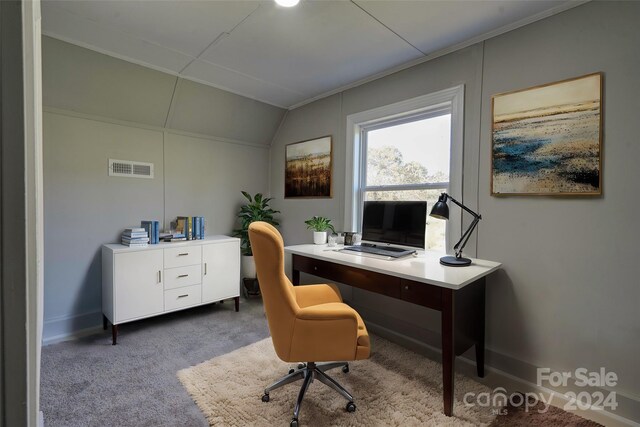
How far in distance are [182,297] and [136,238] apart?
0.72 metres

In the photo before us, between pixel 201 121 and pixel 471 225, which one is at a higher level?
pixel 201 121

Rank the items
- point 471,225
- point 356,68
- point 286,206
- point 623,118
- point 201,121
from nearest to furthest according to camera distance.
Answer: point 623,118 → point 471,225 → point 356,68 → point 201,121 → point 286,206

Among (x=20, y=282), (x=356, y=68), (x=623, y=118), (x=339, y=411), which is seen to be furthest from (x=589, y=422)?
(x=356, y=68)

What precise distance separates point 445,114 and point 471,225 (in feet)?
3.19

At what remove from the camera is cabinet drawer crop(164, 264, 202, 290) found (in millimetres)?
2885

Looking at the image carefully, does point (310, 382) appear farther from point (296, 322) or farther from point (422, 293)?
point (422, 293)

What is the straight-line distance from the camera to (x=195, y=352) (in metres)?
2.43

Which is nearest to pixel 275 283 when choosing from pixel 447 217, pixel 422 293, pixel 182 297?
pixel 422 293

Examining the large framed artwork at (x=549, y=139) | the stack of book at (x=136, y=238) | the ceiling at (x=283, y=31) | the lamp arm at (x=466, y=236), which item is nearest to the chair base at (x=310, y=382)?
the lamp arm at (x=466, y=236)

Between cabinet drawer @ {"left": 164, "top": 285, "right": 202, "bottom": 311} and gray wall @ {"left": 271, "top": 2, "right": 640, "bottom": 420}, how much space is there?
2.11 m

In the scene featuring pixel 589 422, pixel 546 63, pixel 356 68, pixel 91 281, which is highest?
pixel 356 68

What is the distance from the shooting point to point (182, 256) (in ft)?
9.75

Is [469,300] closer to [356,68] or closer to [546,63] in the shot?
[546,63]

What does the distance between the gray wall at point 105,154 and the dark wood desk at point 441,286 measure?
1.99 metres
